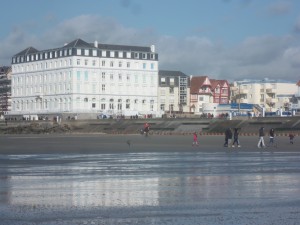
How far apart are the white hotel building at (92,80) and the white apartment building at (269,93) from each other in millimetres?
23252

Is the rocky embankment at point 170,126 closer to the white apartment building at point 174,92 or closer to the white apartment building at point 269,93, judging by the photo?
the white apartment building at point 174,92

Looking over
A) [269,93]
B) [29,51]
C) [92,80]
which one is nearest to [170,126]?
[92,80]

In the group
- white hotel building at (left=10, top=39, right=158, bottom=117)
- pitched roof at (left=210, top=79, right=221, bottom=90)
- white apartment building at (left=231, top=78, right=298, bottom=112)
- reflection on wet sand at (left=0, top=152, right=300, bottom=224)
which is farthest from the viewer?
pitched roof at (left=210, top=79, right=221, bottom=90)

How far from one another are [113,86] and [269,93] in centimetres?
3746

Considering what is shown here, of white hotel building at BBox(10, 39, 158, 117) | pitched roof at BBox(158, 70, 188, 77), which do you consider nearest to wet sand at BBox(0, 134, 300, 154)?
white hotel building at BBox(10, 39, 158, 117)

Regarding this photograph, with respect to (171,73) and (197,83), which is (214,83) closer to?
(197,83)

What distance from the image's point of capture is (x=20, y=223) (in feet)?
41.0

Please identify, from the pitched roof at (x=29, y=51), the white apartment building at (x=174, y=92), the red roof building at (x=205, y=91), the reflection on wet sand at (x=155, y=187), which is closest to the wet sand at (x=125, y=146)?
the reflection on wet sand at (x=155, y=187)

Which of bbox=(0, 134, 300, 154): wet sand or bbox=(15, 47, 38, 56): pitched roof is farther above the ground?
bbox=(15, 47, 38, 56): pitched roof

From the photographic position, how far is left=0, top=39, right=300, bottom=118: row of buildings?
140000 mm

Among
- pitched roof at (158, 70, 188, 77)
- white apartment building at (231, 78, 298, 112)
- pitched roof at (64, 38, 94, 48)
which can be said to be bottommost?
white apartment building at (231, 78, 298, 112)

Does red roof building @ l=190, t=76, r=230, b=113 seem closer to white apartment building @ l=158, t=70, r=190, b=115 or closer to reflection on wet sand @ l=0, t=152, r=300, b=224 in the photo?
white apartment building @ l=158, t=70, r=190, b=115

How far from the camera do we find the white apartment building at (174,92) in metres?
154

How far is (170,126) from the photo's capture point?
87125mm
